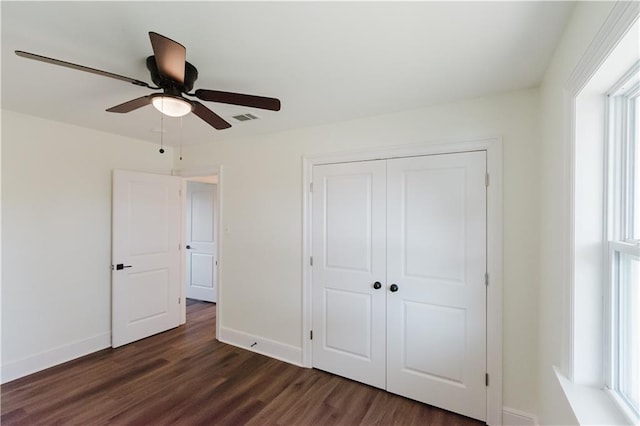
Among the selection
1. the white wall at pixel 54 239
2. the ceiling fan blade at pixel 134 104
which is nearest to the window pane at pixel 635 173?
the ceiling fan blade at pixel 134 104

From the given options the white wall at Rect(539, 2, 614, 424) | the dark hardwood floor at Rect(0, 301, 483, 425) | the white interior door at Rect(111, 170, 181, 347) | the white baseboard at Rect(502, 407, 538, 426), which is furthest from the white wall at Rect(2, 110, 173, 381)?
the white wall at Rect(539, 2, 614, 424)

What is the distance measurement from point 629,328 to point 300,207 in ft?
7.70

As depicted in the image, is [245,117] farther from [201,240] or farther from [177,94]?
[201,240]

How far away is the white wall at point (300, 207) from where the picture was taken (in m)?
2.00

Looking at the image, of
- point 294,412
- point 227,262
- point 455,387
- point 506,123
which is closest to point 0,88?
point 227,262

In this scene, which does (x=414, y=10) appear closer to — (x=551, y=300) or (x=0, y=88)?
(x=551, y=300)

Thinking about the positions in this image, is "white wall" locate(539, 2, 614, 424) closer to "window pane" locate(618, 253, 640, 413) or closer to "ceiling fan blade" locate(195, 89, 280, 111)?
"window pane" locate(618, 253, 640, 413)

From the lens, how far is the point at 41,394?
2416 mm

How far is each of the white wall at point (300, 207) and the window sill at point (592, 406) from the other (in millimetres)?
768

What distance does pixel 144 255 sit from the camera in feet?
11.6

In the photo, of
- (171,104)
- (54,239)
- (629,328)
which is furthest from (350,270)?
(54,239)

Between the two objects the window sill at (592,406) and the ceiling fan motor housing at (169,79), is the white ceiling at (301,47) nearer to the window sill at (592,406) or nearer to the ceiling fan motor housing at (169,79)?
the ceiling fan motor housing at (169,79)

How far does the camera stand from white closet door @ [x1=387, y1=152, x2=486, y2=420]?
215 cm

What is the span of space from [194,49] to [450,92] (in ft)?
5.60
